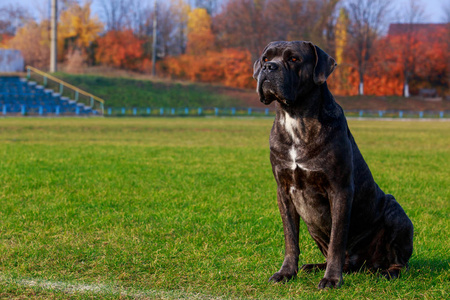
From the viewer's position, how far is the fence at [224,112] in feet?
160

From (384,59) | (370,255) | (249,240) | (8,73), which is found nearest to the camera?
(370,255)

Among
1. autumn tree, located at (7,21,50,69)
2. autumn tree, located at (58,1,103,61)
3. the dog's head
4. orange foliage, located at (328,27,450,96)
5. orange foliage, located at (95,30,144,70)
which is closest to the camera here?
the dog's head

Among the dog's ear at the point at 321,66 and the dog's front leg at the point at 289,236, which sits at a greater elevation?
the dog's ear at the point at 321,66

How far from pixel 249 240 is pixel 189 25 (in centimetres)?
8070

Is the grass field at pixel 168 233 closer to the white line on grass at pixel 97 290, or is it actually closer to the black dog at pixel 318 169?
the white line on grass at pixel 97 290

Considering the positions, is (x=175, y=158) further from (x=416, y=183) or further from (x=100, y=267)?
(x=100, y=267)

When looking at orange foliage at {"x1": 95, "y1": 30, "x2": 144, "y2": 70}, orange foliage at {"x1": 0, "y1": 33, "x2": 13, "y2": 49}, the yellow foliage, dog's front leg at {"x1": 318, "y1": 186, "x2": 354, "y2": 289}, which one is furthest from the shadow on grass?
orange foliage at {"x1": 0, "y1": 33, "x2": 13, "y2": 49}

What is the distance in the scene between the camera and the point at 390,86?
2876 inches

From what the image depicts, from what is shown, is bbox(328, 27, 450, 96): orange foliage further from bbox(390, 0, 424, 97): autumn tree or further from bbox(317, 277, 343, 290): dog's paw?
bbox(317, 277, 343, 290): dog's paw

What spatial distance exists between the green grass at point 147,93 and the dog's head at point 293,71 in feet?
162

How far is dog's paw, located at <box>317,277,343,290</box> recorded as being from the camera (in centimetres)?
385

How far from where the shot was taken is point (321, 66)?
12.4ft

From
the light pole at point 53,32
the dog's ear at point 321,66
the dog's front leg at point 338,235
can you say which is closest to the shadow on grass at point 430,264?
the dog's front leg at point 338,235

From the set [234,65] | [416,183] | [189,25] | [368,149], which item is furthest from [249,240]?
[189,25]
